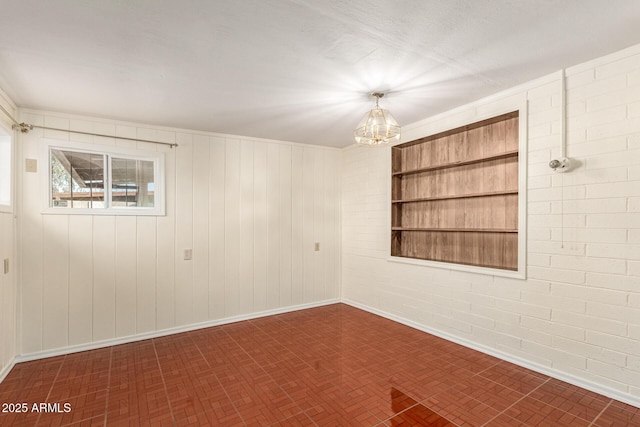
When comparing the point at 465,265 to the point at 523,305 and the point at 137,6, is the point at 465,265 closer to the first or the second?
the point at 523,305

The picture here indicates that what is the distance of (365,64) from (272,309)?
137 inches

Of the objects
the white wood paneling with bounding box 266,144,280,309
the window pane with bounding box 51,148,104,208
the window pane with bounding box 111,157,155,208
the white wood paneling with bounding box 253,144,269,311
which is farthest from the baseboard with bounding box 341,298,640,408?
the window pane with bounding box 51,148,104,208

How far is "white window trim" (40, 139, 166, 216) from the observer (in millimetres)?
3246

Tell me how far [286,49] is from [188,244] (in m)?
2.77

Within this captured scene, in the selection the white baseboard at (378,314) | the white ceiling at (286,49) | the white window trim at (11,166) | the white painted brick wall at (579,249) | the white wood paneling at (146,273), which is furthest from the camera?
the white wood paneling at (146,273)

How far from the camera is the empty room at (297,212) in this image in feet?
6.88

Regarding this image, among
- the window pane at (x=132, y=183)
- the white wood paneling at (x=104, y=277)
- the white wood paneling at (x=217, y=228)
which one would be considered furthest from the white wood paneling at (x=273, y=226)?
the white wood paneling at (x=104, y=277)

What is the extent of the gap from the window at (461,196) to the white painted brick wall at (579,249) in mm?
210

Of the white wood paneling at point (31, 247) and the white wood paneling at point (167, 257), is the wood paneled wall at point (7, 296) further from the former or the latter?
the white wood paneling at point (167, 257)

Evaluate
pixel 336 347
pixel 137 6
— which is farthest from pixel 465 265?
pixel 137 6

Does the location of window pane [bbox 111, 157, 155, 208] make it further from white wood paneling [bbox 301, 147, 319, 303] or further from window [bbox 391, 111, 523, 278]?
window [bbox 391, 111, 523, 278]

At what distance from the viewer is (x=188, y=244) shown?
4.02 metres

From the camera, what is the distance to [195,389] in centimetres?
256

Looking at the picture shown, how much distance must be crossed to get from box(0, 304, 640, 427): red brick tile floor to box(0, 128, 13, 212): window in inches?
62.5
